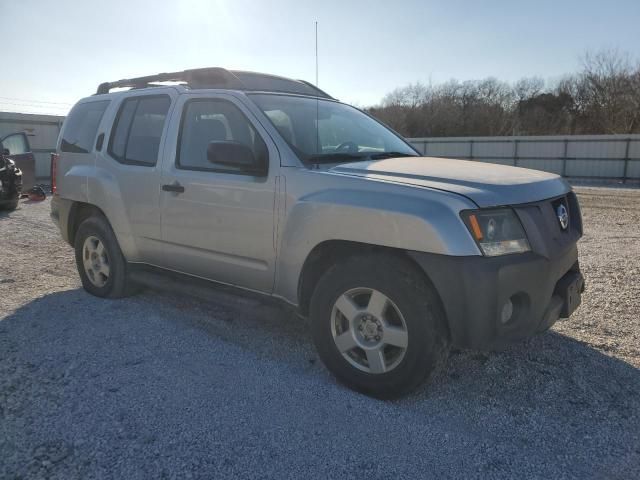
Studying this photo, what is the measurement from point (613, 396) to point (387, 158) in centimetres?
214

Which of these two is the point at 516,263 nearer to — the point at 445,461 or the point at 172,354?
the point at 445,461

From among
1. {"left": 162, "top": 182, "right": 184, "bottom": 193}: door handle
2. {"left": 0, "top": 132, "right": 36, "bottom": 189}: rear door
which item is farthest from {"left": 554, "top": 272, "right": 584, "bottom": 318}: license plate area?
{"left": 0, "top": 132, "right": 36, "bottom": 189}: rear door

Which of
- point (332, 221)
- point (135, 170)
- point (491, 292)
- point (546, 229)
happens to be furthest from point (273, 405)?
point (135, 170)

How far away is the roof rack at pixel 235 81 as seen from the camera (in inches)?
166

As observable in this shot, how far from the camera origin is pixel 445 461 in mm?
2525

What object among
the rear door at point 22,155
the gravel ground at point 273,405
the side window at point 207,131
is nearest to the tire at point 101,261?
the gravel ground at point 273,405

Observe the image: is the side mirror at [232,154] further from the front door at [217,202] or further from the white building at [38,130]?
the white building at [38,130]

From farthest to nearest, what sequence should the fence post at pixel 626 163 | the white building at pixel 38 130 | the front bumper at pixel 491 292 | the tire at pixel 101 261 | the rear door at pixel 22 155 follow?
the fence post at pixel 626 163, the white building at pixel 38 130, the rear door at pixel 22 155, the tire at pixel 101 261, the front bumper at pixel 491 292

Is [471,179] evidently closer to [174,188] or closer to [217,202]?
[217,202]

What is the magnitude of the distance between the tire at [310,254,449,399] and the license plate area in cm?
82

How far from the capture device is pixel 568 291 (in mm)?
3170

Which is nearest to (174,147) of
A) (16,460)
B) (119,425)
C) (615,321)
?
(119,425)

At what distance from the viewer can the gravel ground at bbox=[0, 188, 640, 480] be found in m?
2.50

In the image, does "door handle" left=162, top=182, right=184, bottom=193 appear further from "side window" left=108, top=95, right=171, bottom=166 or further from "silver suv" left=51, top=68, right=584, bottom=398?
"side window" left=108, top=95, right=171, bottom=166
